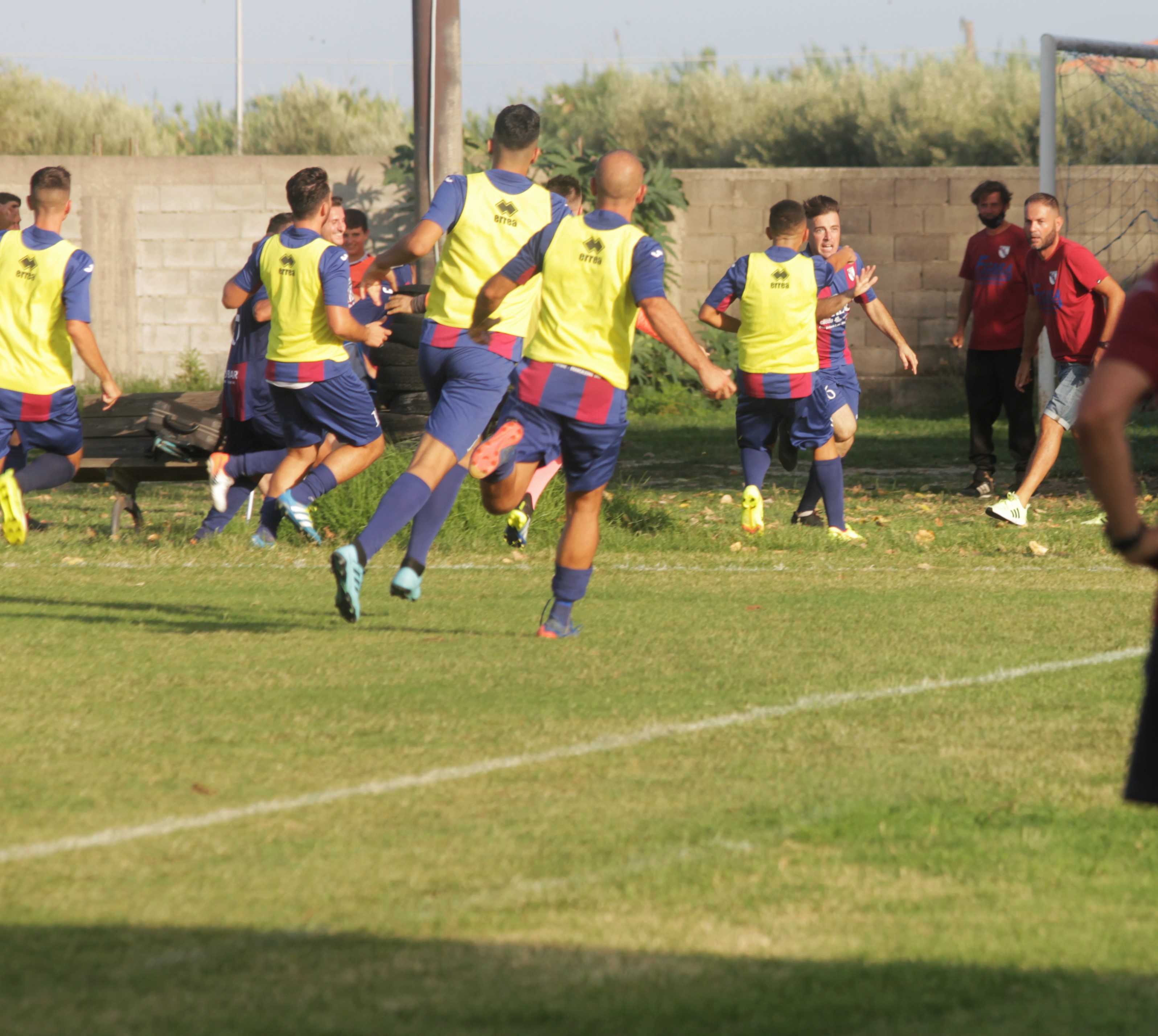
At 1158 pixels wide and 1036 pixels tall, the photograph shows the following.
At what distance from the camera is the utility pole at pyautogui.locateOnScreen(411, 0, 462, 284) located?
1243 centimetres

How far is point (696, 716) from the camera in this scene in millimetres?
5551

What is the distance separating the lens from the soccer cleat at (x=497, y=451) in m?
6.84

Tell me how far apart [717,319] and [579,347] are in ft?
12.3

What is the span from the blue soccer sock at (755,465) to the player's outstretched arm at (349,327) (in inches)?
111

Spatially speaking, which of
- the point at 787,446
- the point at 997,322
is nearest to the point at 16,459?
the point at 787,446

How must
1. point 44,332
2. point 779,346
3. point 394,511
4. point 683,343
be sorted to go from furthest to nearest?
1. point 779,346
2. point 44,332
3. point 394,511
4. point 683,343

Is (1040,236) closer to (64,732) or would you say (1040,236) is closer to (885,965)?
(64,732)

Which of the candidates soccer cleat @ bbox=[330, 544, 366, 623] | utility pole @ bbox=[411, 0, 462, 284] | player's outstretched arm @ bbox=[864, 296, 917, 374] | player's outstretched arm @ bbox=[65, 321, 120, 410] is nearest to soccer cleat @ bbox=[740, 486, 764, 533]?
player's outstretched arm @ bbox=[864, 296, 917, 374]

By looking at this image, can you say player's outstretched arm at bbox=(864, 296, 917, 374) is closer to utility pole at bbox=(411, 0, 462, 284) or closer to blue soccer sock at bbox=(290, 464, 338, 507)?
utility pole at bbox=(411, 0, 462, 284)

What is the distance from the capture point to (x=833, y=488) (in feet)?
35.6

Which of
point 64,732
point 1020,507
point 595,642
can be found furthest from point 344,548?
point 1020,507

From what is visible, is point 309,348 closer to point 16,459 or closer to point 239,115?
point 16,459

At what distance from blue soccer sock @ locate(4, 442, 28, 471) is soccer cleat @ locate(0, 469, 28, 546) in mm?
814

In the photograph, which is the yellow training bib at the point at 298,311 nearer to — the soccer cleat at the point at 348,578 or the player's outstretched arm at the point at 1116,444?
the soccer cleat at the point at 348,578
